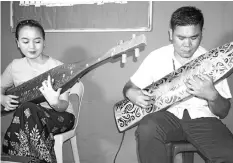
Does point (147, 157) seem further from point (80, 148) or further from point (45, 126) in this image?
point (80, 148)

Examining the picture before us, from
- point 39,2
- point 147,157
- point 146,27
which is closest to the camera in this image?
point 147,157

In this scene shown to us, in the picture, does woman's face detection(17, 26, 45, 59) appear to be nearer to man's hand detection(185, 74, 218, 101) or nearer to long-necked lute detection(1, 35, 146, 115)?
long-necked lute detection(1, 35, 146, 115)

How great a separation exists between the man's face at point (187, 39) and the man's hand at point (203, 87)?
17 centimetres

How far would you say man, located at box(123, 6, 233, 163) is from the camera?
1.28 m

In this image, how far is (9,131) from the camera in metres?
1.37

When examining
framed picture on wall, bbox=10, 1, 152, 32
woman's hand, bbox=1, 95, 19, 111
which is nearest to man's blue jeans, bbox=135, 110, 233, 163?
framed picture on wall, bbox=10, 1, 152, 32

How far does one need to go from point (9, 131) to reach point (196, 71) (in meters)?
0.92

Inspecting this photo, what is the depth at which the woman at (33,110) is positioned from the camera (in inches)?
52.7

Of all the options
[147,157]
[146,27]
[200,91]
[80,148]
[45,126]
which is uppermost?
[146,27]

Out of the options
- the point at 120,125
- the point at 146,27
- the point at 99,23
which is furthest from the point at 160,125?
the point at 99,23

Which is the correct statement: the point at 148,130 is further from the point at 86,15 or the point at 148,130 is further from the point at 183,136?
the point at 86,15

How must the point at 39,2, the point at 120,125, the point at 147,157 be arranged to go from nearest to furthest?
the point at 147,157, the point at 120,125, the point at 39,2

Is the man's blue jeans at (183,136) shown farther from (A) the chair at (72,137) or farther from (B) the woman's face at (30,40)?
(B) the woman's face at (30,40)

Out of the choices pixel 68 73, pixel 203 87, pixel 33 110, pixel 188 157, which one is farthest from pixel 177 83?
pixel 33 110
